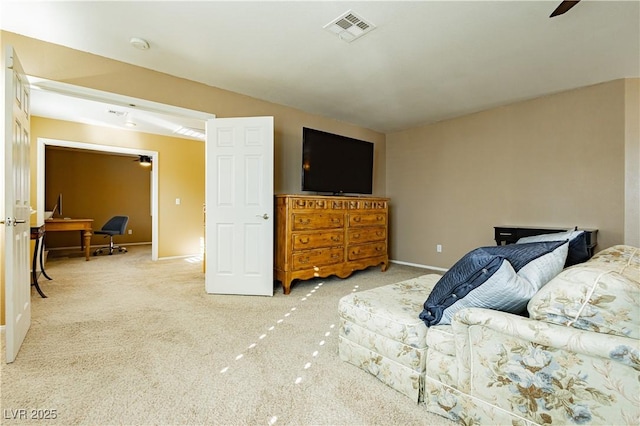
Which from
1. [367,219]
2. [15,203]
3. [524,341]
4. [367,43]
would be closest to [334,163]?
[367,219]

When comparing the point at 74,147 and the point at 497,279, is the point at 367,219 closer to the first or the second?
the point at 497,279

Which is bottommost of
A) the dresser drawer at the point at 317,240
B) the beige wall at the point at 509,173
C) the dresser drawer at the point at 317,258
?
the dresser drawer at the point at 317,258

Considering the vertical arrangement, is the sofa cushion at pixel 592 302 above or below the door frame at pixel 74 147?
below

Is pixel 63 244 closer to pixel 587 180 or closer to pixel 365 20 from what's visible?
pixel 365 20

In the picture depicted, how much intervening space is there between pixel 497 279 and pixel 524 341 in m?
0.25

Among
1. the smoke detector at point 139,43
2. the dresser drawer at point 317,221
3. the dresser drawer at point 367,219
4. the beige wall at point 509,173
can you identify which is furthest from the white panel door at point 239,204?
the beige wall at point 509,173

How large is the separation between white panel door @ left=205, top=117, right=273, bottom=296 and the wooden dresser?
20 cm

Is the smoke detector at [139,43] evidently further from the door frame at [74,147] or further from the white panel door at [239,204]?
the door frame at [74,147]

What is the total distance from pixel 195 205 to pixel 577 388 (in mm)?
6122

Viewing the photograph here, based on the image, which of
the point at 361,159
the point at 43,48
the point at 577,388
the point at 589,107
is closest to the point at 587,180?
the point at 589,107

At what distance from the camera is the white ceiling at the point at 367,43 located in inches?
84.2

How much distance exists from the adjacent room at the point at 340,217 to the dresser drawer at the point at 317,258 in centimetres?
3

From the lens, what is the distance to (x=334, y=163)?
4172 millimetres

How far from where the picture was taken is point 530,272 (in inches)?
53.3
